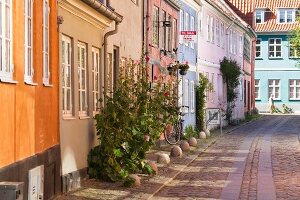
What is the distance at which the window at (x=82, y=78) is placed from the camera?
567 inches

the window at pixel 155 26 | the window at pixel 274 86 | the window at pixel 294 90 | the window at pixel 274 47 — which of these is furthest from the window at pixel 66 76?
the window at pixel 274 47

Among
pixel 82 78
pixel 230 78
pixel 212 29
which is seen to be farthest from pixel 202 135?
pixel 82 78

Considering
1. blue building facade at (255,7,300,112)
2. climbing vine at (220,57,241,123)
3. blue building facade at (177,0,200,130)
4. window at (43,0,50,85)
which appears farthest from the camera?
blue building facade at (255,7,300,112)

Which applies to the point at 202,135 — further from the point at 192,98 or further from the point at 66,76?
the point at 66,76

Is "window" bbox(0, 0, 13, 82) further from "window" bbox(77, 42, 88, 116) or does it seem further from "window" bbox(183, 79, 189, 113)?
"window" bbox(183, 79, 189, 113)

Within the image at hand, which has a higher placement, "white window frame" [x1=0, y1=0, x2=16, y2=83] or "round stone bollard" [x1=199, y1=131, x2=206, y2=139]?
"white window frame" [x1=0, y1=0, x2=16, y2=83]

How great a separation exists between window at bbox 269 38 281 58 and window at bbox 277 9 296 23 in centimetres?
195

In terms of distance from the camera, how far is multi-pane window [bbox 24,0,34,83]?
32.7ft

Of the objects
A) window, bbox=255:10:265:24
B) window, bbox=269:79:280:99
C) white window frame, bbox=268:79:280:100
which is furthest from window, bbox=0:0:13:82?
window, bbox=255:10:265:24

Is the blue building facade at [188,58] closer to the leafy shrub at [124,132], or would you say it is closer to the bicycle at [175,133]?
the bicycle at [175,133]

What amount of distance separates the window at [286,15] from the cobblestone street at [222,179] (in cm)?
4911

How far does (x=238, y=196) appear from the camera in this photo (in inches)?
507

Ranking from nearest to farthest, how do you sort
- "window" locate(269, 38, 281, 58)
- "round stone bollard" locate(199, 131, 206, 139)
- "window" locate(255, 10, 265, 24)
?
"round stone bollard" locate(199, 131, 206, 139) < "window" locate(269, 38, 281, 58) < "window" locate(255, 10, 265, 24)

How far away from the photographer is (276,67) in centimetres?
7056
